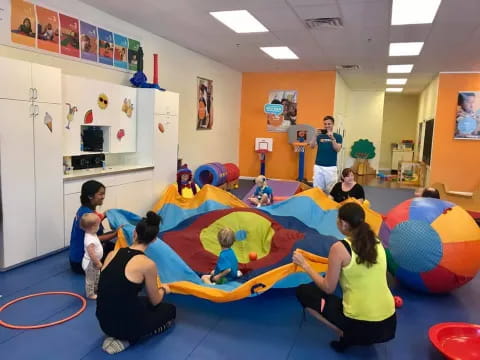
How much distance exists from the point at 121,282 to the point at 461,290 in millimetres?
3368

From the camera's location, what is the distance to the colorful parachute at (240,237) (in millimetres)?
3179

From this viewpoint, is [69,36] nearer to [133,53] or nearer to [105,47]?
[105,47]

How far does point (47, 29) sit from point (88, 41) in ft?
2.38

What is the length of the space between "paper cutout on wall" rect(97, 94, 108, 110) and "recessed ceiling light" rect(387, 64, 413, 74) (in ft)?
22.8

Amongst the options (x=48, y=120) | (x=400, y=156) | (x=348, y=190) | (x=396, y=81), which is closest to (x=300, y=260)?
(x=348, y=190)

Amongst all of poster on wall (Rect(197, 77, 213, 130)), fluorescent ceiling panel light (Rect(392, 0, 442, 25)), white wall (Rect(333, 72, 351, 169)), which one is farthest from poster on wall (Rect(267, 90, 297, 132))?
fluorescent ceiling panel light (Rect(392, 0, 442, 25))

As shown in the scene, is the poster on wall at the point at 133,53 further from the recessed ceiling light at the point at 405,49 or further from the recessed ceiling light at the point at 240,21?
the recessed ceiling light at the point at 405,49

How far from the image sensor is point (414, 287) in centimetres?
375

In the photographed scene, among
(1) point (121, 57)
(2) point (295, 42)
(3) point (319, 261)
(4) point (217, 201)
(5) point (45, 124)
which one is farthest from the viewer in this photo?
A: (2) point (295, 42)

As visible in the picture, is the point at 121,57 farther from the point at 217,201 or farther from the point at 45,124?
the point at 217,201

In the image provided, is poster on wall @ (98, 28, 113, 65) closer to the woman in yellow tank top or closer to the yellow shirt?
the woman in yellow tank top

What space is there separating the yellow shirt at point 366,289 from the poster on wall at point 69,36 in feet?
14.6

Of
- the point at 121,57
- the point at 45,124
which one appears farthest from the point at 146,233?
the point at 121,57

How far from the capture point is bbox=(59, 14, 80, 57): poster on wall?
5012 millimetres
